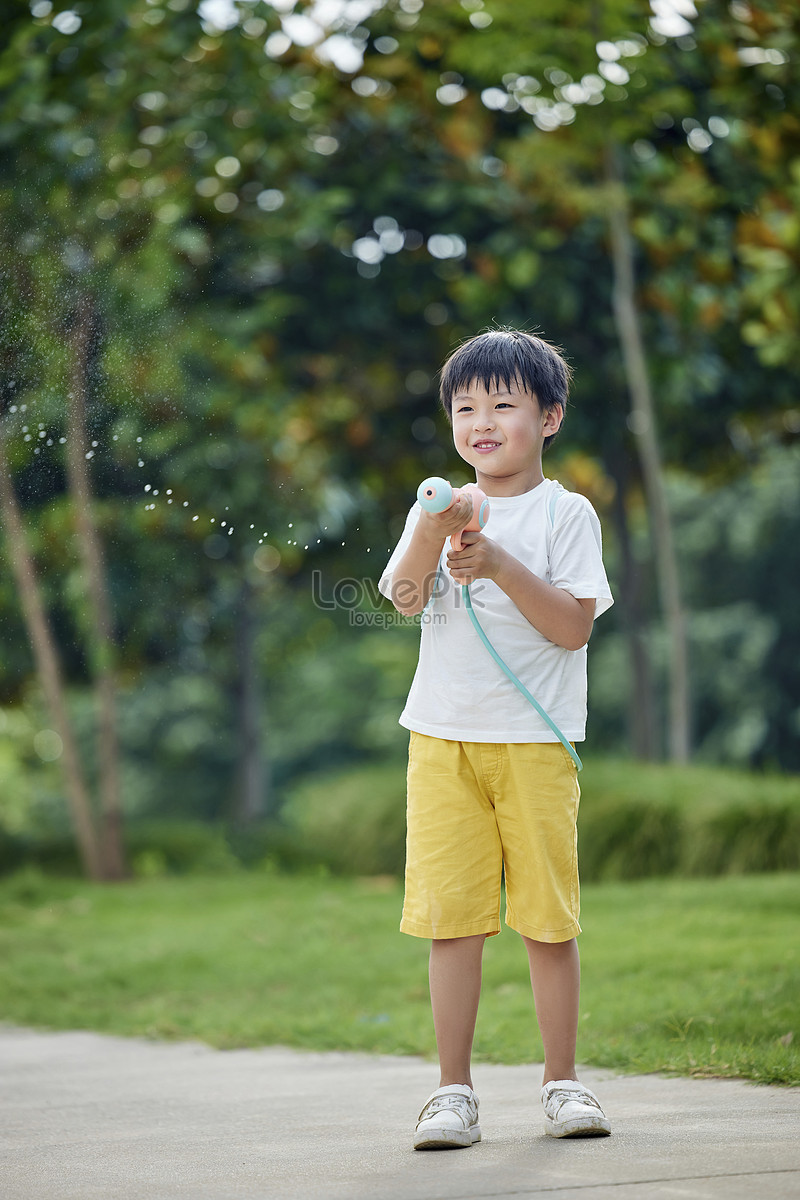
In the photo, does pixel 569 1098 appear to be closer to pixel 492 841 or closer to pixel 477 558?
pixel 492 841

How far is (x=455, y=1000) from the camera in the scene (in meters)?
2.26

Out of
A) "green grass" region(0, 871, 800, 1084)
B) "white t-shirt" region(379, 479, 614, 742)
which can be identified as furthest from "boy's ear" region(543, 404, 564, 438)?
"green grass" region(0, 871, 800, 1084)

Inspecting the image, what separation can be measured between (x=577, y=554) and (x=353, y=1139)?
1130mm

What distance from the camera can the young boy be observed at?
2246 millimetres

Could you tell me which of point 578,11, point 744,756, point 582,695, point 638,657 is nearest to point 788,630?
point 744,756

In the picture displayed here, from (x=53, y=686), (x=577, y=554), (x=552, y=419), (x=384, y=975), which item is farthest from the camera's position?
(x=53, y=686)

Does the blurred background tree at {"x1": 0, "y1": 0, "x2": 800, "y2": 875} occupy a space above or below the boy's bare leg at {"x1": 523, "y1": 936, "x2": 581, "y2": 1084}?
above

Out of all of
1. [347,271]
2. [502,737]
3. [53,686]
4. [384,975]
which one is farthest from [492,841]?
[347,271]

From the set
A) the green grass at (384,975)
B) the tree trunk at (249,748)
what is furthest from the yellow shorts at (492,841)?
the tree trunk at (249,748)

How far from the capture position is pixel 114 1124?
8.36 ft

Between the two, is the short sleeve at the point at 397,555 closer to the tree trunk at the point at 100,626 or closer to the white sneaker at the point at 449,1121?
the white sneaker at the point at 449,1121

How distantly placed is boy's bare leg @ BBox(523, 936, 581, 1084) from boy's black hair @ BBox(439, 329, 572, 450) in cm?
100

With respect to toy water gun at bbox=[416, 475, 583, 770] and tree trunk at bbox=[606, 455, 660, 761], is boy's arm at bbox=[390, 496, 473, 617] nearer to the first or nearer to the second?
toy water gun at bbox=[416, 475, 583, 770]

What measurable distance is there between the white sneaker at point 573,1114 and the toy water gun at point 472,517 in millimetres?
570
